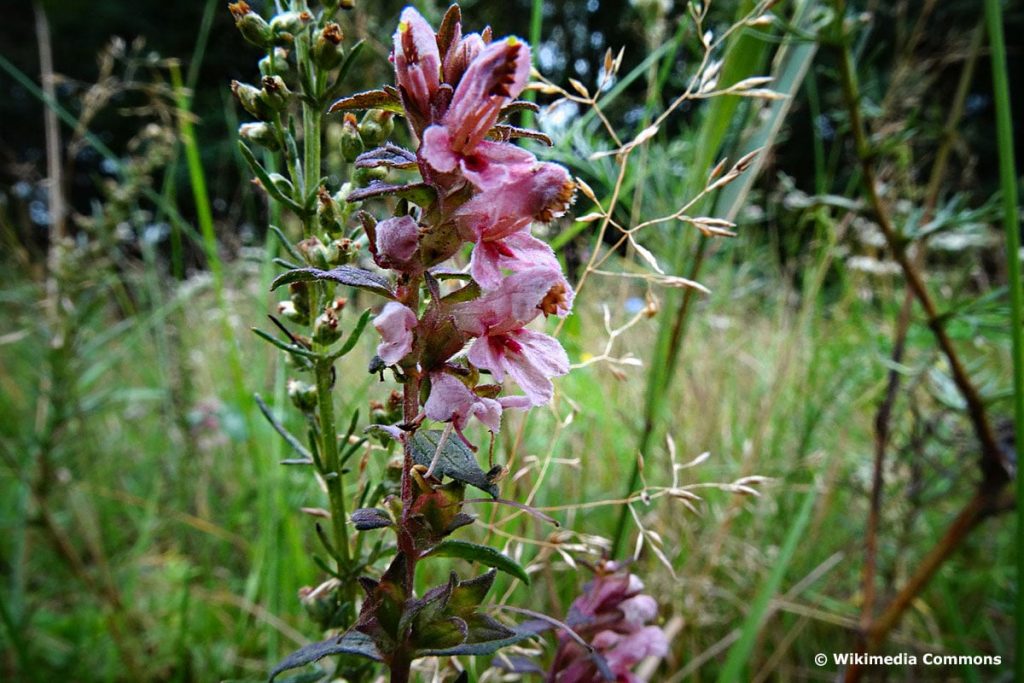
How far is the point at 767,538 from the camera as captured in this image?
61.0 inches

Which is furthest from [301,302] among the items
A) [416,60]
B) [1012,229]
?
[1012,229]

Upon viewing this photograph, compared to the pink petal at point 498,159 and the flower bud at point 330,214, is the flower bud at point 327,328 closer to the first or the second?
the flower bud at point 330,214

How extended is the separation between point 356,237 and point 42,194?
4523 mm

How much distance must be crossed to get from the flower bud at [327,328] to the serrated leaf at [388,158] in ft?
0.42

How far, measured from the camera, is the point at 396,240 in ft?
1.36

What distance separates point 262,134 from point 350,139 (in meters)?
0.09

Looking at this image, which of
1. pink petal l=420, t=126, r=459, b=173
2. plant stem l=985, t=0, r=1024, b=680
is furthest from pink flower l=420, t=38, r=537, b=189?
plant stem l=985, t=0, r=1024, b=680

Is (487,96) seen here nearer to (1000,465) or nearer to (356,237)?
(356,237)

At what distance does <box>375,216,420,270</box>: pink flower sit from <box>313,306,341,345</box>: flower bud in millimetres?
119

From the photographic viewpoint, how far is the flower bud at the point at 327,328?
1.72 ft

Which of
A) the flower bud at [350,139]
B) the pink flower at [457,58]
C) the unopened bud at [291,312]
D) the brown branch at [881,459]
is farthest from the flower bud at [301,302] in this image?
the brown branch at [881,459]

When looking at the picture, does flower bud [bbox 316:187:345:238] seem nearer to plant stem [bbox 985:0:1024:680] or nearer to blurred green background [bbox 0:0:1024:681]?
blurred green background [bbox 0:0:1024:681]

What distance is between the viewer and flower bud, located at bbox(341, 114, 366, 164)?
20.8 inches

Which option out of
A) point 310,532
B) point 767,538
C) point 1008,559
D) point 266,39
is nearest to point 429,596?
point 266,39
